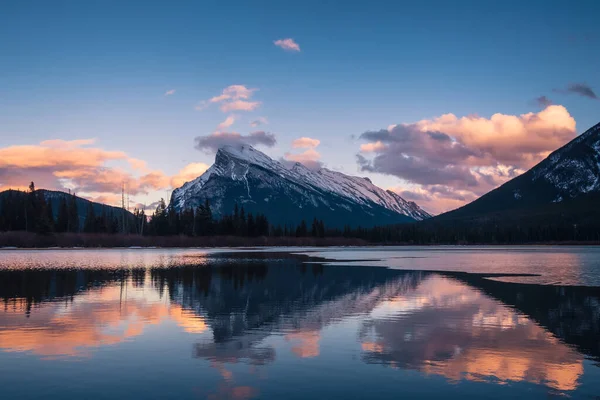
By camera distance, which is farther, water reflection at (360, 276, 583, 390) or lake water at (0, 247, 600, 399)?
water reflection at (360, 276, 583, 390)

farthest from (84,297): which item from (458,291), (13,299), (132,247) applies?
(132,247)

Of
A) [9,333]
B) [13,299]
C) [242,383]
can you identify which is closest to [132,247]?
[13,299]

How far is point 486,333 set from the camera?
83.3 ft

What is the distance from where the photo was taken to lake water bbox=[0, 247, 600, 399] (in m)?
16.5

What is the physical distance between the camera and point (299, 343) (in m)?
22.9

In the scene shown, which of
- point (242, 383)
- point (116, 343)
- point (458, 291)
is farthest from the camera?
point (458, 291)

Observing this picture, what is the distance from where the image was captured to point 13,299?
37594mm

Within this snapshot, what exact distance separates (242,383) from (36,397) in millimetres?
6092

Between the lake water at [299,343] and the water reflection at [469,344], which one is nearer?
the lake water at [299,343]

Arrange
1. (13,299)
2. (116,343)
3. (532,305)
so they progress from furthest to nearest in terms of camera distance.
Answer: (13,299), (532,305), (116,343)

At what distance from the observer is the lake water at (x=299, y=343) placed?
54.2ft

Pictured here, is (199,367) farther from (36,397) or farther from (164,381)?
(36,397)

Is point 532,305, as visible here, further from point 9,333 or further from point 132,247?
point 132,247

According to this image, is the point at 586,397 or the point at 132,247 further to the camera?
the point at 132,247
